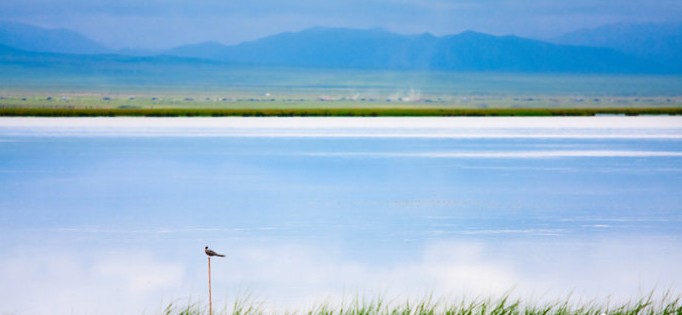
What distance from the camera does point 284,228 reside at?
1055 centimetres

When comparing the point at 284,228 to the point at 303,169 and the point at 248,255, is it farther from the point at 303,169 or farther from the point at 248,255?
the point at 303,169

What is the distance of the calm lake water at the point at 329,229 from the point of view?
25.1 ft

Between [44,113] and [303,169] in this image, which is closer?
[303,169]

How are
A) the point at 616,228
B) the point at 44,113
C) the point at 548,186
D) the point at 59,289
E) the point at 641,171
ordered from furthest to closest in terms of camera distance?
the point at 44,113
the point at 641,171
the point at 548,186
the point at 616,228
the point at 59,289

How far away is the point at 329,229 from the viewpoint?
1045cm

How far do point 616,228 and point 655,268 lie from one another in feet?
7.50

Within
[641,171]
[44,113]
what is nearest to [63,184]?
[641,171]

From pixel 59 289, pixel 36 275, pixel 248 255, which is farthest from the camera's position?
pixel 248 255

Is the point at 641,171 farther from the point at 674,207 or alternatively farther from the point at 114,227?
the point at 114,227

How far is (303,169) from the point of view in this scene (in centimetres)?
1788

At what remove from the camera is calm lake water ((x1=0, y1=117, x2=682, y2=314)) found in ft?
25.1

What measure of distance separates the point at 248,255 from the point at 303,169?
903 cm

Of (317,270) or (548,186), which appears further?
(548,186)

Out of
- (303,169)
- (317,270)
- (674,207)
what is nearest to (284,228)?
(317,270)
